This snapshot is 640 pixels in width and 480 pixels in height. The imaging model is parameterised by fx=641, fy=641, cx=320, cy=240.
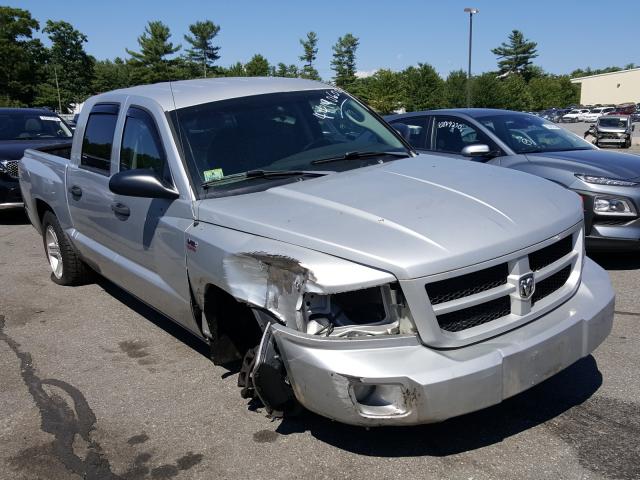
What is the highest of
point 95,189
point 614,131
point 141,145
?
point 141,145

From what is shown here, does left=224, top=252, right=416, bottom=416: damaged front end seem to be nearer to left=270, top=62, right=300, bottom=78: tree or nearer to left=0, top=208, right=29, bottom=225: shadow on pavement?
left=0, top=208, right=29, bottom=225: shadow on pavement

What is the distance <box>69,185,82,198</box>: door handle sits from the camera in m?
5.16

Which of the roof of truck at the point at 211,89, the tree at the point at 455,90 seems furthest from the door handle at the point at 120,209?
the tree at the point at 455,90

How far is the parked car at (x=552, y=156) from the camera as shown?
5844 millimetres

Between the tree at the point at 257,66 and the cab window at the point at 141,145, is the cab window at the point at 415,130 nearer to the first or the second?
the cab window at the point at 141,145

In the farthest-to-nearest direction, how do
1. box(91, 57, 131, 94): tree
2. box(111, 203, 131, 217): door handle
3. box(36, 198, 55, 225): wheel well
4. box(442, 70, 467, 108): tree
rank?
box(91, 57, 131, 94): tree, box(442, 70, 467, 108): tree, box(36, 198, 55, 225): wheel well, box(111, 203, 131, 217): door handle

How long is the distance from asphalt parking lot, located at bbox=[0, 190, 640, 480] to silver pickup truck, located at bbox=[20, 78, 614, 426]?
0.33 meters

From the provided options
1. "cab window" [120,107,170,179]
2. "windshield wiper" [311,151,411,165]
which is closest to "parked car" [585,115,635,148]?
"windshield wiper" [311,151,411,165]

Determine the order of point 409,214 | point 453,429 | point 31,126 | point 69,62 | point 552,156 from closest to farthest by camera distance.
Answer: point 409,214 → point 453,429 → point 552,156 → point 31,126 → point 69,62

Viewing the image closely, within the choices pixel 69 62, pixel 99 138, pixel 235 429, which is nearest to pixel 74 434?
pixel 235 429

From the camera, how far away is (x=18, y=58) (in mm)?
65250

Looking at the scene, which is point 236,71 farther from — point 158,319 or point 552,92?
point 158,319

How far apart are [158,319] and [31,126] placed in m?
7.32

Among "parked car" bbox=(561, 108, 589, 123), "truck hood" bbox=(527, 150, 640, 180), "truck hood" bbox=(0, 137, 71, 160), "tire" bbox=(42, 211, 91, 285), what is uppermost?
"truck hood" bbox=(0, 137, 71, 160)
